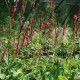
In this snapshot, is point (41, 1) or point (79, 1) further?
point (79, 1)

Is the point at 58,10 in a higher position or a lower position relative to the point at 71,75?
higher

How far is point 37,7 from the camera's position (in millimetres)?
8852

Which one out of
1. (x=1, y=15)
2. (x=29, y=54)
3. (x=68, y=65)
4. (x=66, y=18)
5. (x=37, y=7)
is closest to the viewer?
(x=68, y=65)

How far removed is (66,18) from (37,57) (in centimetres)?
596

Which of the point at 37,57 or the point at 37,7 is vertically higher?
the point at 37,7

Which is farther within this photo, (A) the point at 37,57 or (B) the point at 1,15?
(B) the point at 1,15

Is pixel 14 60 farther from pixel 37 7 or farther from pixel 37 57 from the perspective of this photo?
pixel 37 7

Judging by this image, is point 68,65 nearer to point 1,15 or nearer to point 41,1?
point 1,15

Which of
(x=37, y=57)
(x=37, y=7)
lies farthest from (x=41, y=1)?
(x=37, y=57)

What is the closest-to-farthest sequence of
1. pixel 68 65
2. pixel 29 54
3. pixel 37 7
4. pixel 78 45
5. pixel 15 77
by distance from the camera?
pixel 15 77
pixel 68 65
pixel 29 54
pixel 78 45
pixel 37 7

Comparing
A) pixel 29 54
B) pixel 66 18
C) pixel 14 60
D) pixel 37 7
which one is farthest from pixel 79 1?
pixel 14 60

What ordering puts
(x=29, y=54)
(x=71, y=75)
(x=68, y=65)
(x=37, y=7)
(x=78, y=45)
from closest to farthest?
(x=71, y=75), (x=68, y=65), (x=29, y=54), (x=78, y=45), (x=37, y=7)

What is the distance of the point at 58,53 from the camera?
14.0ft

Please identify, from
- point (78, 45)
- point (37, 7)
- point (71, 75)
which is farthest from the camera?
point (37, 7)
